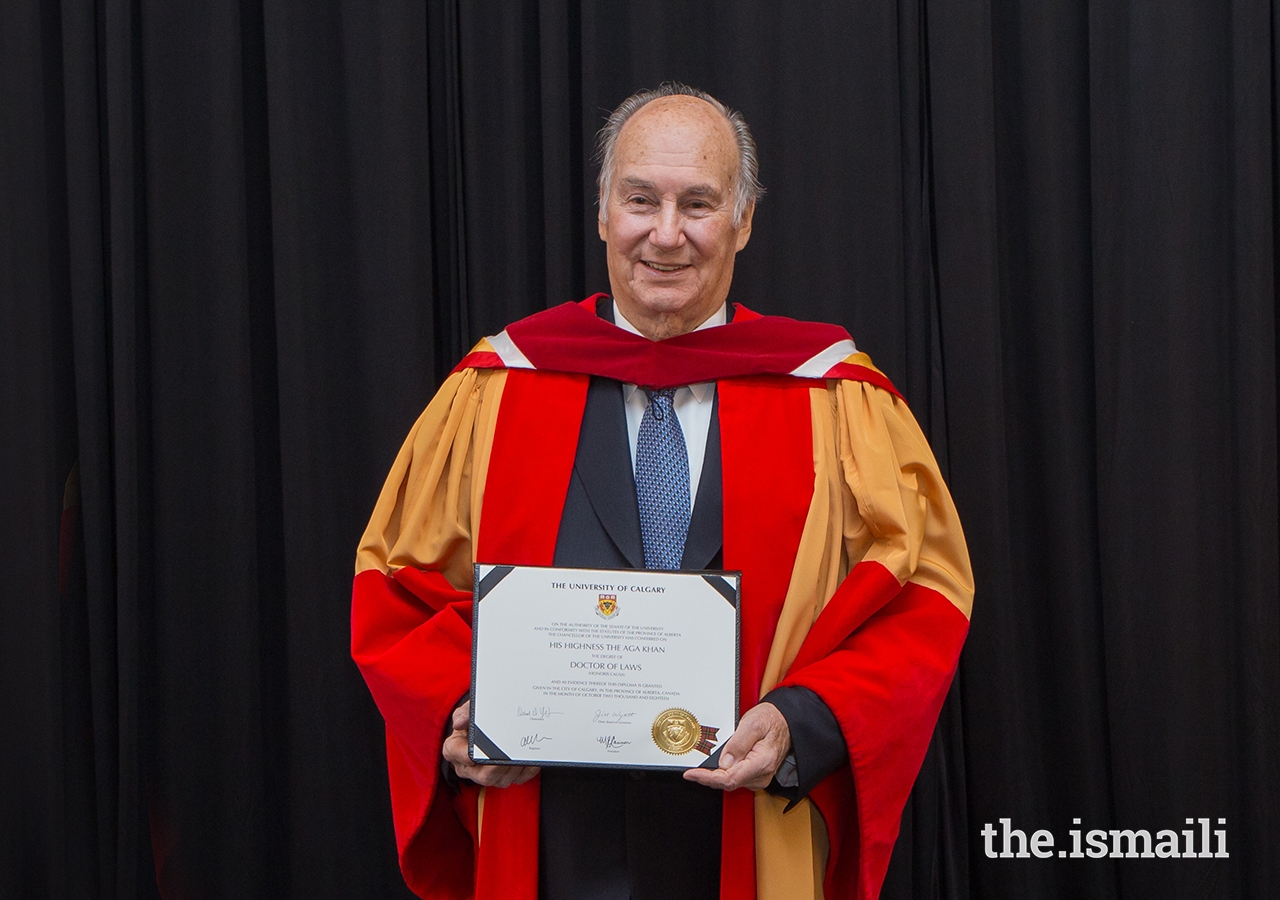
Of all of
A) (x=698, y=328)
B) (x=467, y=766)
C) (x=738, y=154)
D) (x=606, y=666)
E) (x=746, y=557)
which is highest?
(x=738, y=154)

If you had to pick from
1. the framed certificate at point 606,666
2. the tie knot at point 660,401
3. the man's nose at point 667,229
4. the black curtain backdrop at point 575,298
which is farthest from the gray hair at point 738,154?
the black curtain backdrop at point 575,298

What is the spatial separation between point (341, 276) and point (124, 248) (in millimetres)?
526

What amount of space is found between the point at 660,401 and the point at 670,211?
31cm

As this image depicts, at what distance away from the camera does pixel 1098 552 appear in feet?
8.93

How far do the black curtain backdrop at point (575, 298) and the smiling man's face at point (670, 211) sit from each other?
916 millimetres

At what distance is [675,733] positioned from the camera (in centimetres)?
146

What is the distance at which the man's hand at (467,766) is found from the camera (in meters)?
1.57

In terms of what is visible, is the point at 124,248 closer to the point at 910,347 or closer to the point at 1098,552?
the point at 910,347

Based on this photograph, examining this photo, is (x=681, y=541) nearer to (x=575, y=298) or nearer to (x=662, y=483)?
(x=662, y=483)

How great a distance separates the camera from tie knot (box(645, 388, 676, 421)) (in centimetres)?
179

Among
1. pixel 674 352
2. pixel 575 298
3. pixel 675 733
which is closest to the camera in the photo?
pixel 675 733

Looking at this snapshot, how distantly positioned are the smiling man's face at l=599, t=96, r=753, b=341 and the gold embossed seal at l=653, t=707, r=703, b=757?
2.16 ft
